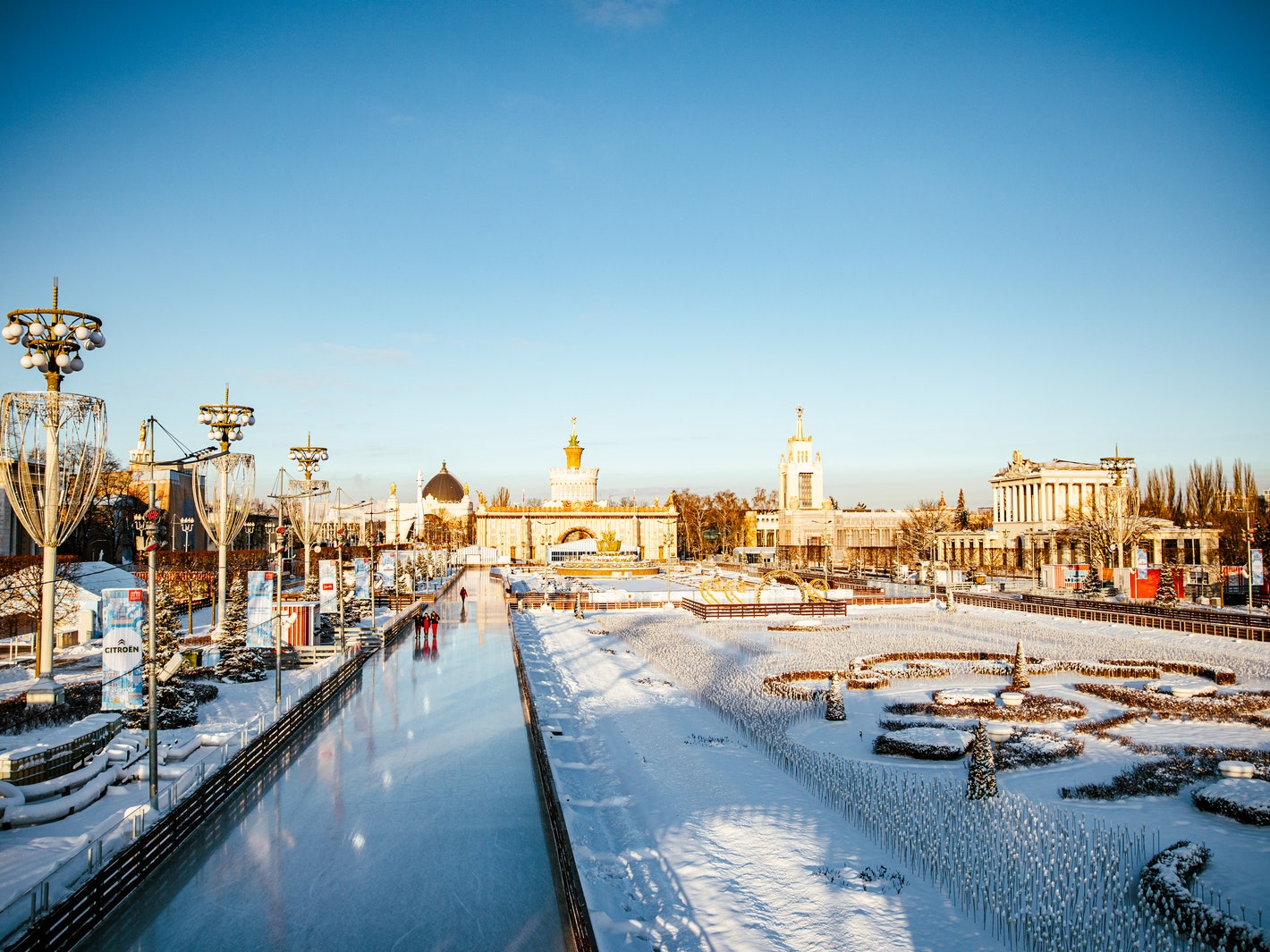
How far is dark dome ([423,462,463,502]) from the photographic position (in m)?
127

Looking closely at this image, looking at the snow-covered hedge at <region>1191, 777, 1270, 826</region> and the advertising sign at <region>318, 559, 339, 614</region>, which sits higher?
the advertising sign at <region>318, 559, 339, 614</region>

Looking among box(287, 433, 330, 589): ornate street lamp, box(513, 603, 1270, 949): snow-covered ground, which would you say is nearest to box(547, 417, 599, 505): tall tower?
box(287, 433, 330, 589): ornate street lamp

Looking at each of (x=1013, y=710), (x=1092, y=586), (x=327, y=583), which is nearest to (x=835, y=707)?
(x=1013, y=710)

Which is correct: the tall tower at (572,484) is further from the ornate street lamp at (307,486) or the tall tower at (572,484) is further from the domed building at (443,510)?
the ornate street lamp at (307,486)

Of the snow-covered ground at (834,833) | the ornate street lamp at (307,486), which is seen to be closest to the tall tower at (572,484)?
the ornate street lamp at (307,486)

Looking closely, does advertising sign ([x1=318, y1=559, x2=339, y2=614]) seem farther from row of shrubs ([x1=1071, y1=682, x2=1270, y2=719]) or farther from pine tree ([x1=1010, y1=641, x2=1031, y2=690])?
row of shrubs ([x1=1071, y1=682, x2=1270, y2=719])

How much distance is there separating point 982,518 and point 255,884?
106523 mm

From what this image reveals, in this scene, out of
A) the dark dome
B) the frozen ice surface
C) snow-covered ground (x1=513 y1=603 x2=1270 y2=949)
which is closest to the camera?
the frozen ice surface

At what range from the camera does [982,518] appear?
342 ft

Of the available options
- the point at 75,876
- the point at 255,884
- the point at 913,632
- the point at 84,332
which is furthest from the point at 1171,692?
the point at 84,332

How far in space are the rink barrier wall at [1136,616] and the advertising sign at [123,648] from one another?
34.9 m

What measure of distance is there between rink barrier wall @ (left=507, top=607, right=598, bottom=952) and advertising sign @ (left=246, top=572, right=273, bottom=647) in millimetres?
7596

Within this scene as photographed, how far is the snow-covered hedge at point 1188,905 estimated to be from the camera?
8344 mm

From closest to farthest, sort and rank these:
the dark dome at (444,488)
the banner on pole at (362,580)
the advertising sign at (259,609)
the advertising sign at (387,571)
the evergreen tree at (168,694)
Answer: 1. the evergreen tree at (168,694)
2. the advertising sign at (259,609)
3. the banner on pole at (362,580)
4. the advertising sign at (387,571)
5. the dark dome at (444,488)
